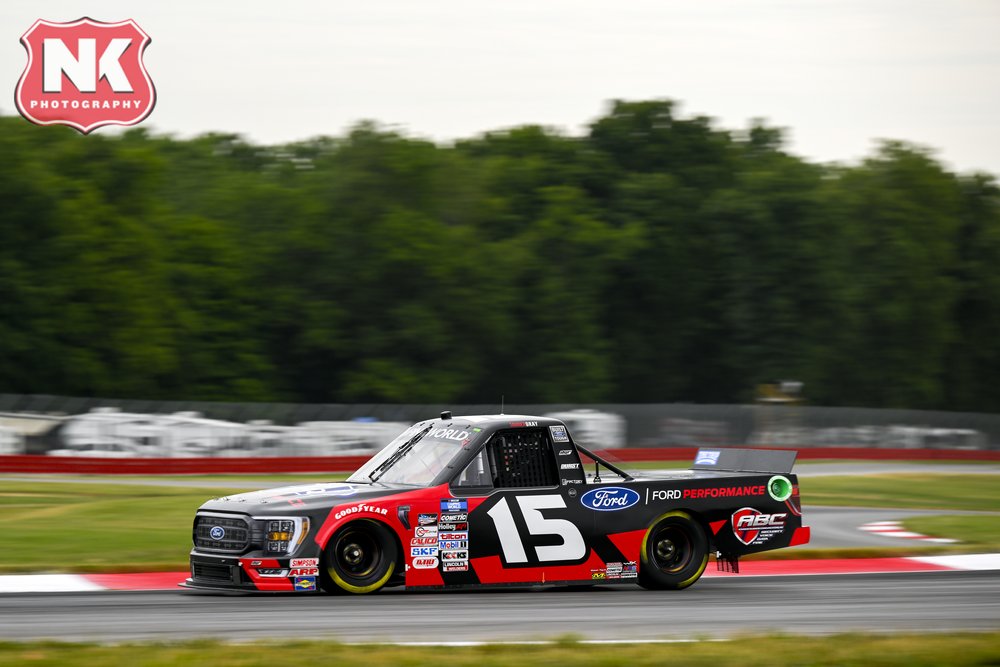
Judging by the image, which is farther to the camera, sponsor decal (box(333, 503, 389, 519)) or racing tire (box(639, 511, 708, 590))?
racing tire (box(639, 511, 708, 590))

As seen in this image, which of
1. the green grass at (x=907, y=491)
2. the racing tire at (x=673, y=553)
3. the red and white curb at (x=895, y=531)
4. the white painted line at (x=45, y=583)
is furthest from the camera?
the green grass at (x=907, y=491)

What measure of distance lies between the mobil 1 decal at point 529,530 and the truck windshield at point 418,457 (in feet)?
Result: 1.81

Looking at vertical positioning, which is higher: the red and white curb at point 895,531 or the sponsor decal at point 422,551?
the sponsor decal at point 422,551

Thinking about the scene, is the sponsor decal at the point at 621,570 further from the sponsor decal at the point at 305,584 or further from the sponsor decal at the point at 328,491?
the sponsor decal at the point at 305,584

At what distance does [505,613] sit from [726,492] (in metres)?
3.02

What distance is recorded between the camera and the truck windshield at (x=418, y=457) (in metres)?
11.4

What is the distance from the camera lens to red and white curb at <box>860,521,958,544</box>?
56.7ft

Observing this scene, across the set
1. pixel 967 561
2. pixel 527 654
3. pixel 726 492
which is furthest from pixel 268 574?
pixel 967 561


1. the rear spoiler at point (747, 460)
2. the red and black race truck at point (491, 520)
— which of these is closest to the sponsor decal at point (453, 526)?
the red and black race truck at point (491, 520)

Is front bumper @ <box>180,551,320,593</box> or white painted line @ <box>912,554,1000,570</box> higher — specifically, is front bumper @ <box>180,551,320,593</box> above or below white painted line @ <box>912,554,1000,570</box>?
above

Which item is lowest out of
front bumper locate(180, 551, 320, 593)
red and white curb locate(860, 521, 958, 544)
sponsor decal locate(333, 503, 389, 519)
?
red and white curb locate(860, 521, 958, 544)

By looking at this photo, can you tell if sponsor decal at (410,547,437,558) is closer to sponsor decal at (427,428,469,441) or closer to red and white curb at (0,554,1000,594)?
sponsor decal at (427,428,469,441)

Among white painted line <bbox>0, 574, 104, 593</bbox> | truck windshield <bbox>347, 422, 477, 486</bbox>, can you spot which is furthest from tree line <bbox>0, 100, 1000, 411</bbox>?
truck windshield <bbox>347, 422, 477, 486</bbox>

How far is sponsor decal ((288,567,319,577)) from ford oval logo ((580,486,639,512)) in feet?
7.89
